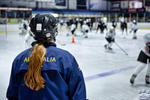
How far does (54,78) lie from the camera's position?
1.32 m

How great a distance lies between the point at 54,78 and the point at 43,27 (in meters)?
0.32

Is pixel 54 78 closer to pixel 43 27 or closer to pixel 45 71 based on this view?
pixel 45 71

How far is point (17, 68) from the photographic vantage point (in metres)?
1.38

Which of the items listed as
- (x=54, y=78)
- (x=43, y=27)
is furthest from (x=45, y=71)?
(x=43, y=27)

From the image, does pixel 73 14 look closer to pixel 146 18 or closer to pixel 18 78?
pixel 146 18

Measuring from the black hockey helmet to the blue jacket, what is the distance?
63mm

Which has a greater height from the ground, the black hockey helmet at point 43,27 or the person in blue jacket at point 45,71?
the black hockey helmet at point 43,27

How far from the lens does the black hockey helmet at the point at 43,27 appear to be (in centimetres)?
139

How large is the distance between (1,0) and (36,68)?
97.6 feet

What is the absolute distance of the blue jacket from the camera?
1.31m

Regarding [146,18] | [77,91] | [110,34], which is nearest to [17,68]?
[77,91]

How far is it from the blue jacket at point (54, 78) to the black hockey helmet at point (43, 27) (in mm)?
63

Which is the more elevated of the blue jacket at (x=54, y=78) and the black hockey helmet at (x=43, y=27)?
the black hockey helmet at (x=43, y=27)

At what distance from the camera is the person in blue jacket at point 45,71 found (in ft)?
4.26
